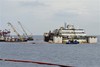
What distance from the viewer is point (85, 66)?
6800 cm

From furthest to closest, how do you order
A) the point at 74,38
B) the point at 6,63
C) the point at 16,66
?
the point at 74,38 < the point at 6,63 < the point at 16,66

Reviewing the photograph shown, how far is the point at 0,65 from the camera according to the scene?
6231 centimetres

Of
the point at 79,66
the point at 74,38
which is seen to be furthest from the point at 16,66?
the point at 74,38

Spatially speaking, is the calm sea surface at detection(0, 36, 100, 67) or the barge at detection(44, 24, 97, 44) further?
the barge at detection(44, 24, 97, 44)

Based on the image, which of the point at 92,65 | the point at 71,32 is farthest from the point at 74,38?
the point at 92,65

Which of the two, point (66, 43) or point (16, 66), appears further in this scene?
point (66, 43)

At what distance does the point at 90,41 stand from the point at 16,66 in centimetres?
13707

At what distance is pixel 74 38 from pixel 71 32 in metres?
3.52

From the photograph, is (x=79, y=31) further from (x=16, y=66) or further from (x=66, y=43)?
(x=16, y=66)

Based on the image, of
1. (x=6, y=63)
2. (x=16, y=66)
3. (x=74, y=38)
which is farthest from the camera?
(x=74, y=38)

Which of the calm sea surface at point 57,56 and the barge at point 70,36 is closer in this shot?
the calm sea surface at point 57,56

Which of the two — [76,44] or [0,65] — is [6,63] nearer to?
[0,65]

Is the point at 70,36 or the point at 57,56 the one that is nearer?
the point at 57,56

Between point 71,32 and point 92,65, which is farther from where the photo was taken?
point 71,32
